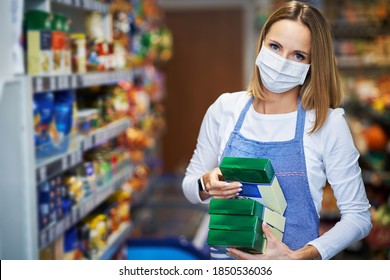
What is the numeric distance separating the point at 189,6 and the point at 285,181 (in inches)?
285

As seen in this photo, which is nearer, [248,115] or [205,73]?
[248,115]

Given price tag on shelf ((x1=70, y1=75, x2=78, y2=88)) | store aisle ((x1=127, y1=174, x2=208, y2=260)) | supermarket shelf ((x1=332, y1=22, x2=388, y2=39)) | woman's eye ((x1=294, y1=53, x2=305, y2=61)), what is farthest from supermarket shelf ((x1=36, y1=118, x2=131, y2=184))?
supermarket shelf ((x1=332, y1=22, x2=388, y2=39))

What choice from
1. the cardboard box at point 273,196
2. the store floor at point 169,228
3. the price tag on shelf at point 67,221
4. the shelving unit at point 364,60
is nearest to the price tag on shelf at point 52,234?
the price tag on shelf at point 67,221

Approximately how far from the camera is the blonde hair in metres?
2.12

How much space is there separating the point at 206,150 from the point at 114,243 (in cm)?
196

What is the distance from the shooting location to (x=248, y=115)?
226cm

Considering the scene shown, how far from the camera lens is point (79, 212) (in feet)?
11.4

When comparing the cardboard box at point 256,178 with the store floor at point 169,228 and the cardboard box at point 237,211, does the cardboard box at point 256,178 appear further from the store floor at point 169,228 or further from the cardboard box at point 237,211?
the store floor at point 169,228

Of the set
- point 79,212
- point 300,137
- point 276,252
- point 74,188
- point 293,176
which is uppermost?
point 300,137

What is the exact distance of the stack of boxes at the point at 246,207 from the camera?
202cm

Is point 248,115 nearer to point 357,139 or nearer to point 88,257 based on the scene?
point 88,257

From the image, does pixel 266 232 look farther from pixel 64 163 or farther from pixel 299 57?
pixel 64 163

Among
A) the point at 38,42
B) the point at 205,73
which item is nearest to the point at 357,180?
the point at 38,42

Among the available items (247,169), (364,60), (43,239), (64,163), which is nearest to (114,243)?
(64,163)
